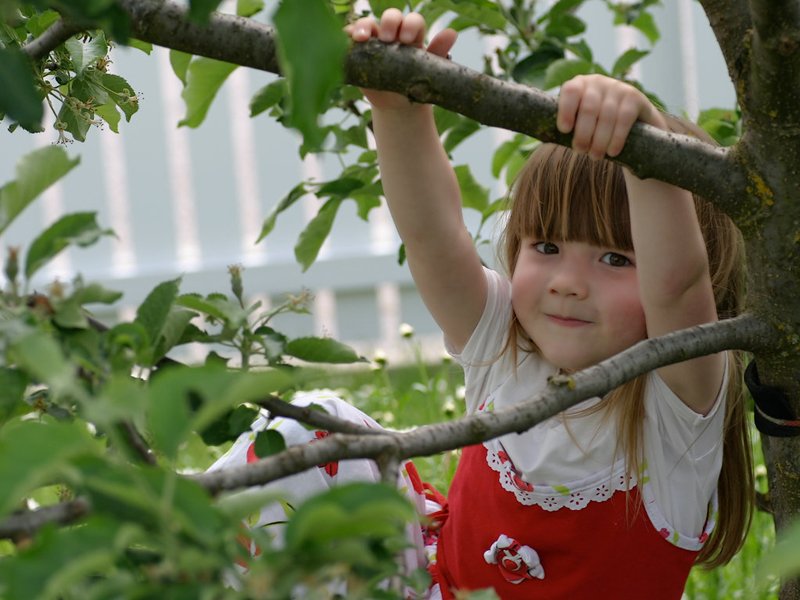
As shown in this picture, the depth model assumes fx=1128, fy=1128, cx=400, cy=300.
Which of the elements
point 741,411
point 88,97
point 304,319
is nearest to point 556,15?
point 741,411

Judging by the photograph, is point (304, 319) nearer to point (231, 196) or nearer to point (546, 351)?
point (231, 196)

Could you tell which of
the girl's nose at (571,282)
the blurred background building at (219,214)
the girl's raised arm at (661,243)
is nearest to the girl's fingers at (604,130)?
the girl's raised arm at (661,243)

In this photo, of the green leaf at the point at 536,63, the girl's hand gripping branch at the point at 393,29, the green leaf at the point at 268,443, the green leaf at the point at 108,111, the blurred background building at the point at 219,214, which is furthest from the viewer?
the blurred background building at the point at 219,214

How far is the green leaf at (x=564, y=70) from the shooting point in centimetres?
126

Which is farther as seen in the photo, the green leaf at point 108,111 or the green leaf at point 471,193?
the green leaf at point 471,193

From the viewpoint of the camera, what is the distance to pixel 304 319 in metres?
3.28

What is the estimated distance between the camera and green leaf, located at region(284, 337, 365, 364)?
0.70 meters

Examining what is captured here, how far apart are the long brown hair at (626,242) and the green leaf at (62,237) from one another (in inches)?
29.1

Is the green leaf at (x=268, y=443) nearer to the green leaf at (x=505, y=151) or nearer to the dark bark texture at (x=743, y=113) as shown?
the dark bark texture at (x=743, y=113)

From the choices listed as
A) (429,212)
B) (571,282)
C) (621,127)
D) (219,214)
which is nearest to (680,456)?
(571,282)

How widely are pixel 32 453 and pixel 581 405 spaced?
3.02 ft

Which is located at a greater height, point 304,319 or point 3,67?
point 3,67

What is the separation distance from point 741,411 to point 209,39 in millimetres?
773

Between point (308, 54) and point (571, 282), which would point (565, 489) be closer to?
point (571, 282)
